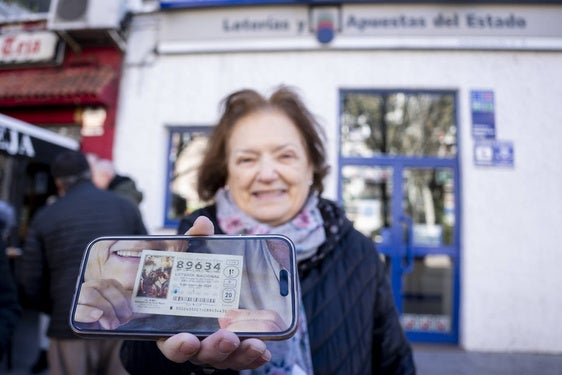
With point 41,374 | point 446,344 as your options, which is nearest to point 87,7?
point 41,374

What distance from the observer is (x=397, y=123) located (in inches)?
201

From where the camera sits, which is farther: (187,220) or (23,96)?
(23,96)

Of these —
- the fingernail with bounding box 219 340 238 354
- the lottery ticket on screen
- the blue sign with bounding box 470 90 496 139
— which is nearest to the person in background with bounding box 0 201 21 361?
the lottery ticket on screen

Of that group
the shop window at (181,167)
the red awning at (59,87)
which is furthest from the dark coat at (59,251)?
the red awning at (59,87)

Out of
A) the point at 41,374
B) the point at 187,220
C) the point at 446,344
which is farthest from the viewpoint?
the point at 446,344

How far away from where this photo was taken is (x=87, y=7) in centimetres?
525

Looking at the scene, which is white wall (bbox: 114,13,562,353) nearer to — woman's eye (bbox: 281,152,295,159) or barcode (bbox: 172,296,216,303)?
woman's eye (bbox: 281,152,295,159)

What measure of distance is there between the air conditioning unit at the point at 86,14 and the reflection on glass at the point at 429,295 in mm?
5373

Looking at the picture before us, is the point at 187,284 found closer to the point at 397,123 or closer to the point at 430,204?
the point at 430,204

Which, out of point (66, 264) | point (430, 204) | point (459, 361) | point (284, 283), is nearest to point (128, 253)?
point (284, 283)

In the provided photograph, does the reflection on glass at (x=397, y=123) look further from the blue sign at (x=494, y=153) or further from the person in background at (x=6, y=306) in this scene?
the person in background at (x=6, y=306)

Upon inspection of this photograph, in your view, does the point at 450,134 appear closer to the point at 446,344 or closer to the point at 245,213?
the point at 446,344

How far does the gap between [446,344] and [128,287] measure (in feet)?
16.1

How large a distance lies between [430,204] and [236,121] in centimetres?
408
